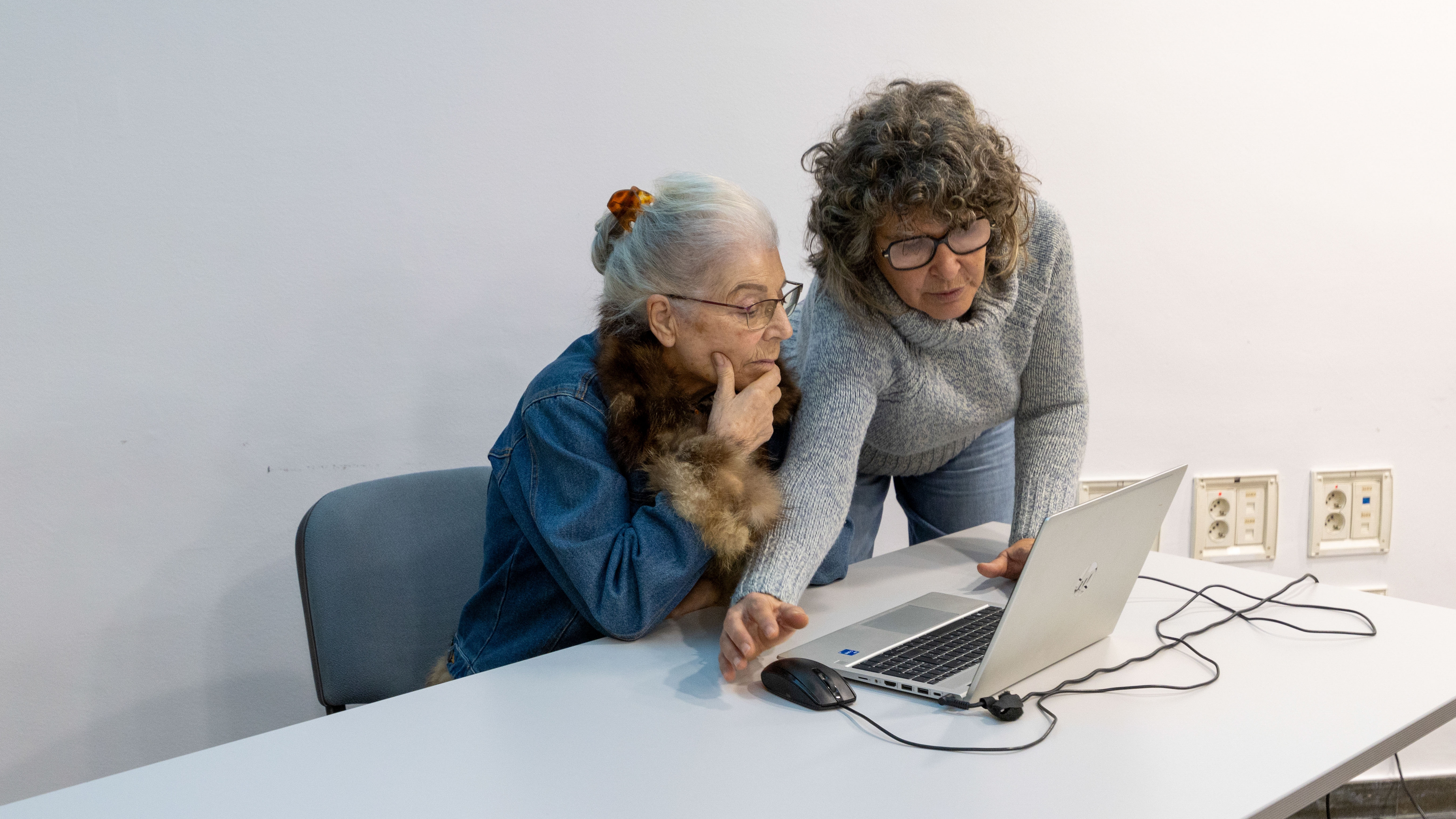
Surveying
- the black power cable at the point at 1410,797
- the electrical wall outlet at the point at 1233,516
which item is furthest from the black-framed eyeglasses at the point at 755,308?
the black power cable at the point at 1410,797

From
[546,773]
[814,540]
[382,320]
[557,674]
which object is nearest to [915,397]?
[814,540]

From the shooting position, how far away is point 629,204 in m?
1.23

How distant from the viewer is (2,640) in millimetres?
1638

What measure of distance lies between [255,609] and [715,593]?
1.00 m

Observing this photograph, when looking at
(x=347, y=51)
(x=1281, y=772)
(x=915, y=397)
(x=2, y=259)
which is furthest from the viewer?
(x=347, y=51)

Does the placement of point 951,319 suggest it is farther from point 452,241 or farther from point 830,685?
point 452,241

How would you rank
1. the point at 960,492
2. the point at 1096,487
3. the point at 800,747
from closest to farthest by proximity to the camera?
the point at 800,747 → the point at 960,492 → the point at 1096,487

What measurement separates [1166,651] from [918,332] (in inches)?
20.2

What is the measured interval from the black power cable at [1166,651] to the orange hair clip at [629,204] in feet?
2.18

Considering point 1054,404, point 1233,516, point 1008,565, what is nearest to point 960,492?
point 1054,404

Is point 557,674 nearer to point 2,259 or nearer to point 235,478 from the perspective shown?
point 235,478

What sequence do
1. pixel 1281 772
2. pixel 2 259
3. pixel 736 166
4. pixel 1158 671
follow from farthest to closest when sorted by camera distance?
pixel 736 166 < pixel 2 259 < pixel 1158 671 < pixel 1281 772

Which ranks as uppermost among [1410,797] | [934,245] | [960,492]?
[934,245]

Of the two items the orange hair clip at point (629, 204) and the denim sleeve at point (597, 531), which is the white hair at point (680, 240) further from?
the denim sleeve at point (597, 531)
